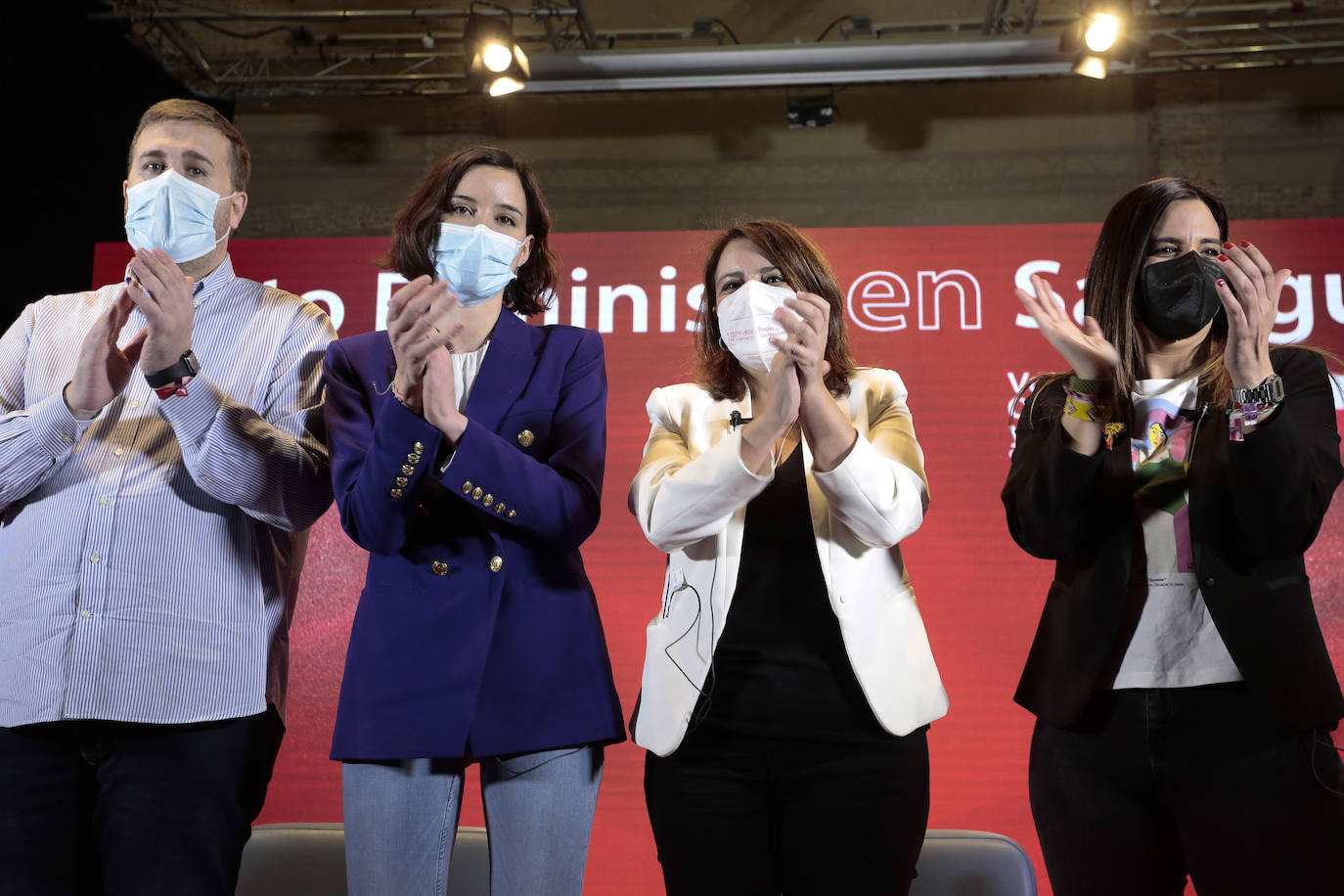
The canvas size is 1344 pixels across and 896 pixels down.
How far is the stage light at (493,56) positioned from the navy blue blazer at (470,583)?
424cm

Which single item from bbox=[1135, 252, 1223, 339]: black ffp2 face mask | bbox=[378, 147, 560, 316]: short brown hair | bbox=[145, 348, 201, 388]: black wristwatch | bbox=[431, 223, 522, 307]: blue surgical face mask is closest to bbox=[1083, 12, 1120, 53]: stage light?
bbox=[1135, 252, 1223, 339]: black ffp2 face mask

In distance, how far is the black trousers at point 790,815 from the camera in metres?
1.80

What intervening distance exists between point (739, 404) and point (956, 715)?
301 cm

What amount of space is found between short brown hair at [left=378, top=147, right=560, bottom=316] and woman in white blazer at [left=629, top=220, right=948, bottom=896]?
1.68 ft

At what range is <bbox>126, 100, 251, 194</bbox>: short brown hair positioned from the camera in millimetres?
2170

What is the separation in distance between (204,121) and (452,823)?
139 cm

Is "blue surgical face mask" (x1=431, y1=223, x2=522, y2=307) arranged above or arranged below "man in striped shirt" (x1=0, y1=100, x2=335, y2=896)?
above


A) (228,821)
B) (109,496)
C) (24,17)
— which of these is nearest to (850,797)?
(228,821)

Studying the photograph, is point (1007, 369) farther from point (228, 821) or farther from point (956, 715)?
point (228, 821)

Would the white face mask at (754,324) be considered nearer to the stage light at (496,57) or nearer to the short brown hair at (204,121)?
the short brown hair at (204,121)

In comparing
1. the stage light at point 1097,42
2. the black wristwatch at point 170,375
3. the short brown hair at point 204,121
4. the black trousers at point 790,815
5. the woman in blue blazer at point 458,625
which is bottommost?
the black trousers at point 790,815

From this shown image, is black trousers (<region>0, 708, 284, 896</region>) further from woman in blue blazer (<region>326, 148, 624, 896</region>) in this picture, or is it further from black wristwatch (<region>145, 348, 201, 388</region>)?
black wristwatch (<region>145, 348, 201, 388</region>)

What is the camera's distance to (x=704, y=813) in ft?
6.04

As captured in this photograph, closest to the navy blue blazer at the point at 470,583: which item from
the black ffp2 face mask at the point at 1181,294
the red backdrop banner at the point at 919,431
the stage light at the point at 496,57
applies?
the black ffp2 face mask at the point at 1181,294
